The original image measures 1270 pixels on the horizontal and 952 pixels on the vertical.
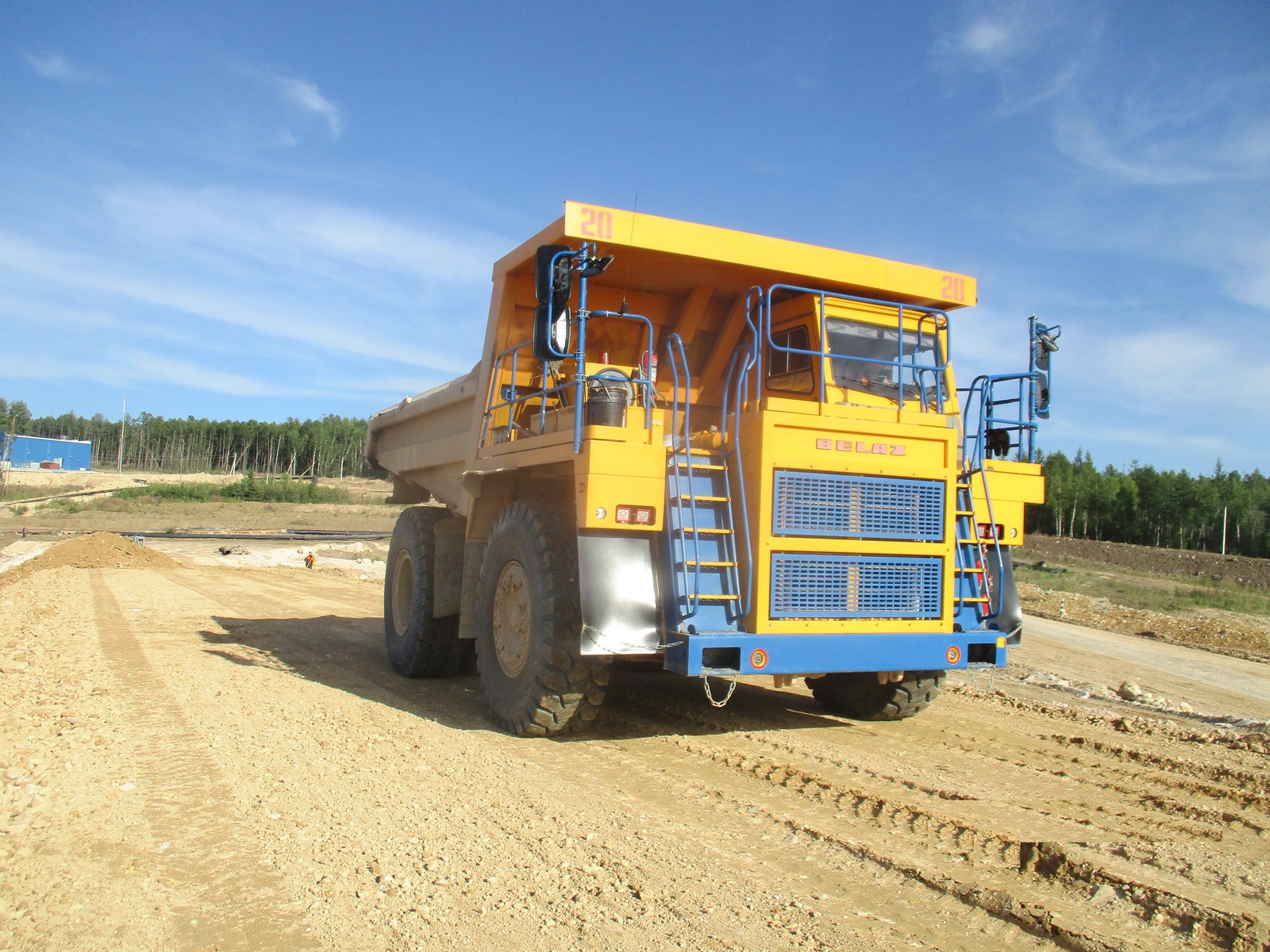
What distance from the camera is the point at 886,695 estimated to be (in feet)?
22.5

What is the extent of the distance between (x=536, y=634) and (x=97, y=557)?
17.8 meters

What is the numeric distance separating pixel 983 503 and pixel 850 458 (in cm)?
148

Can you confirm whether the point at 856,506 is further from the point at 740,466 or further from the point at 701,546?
the point at 701,546

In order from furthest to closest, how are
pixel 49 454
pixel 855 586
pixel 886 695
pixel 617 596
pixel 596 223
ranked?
1. pixel 49 454
2. pixel 886 695
3. pixel 596 223
4. pixel 855 586
5. pixel 617 596

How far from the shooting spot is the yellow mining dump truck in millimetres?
5441

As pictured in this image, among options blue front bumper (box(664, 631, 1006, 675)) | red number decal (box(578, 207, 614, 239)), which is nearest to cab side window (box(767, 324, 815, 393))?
red number decal (box(578, 207, 614, 239))

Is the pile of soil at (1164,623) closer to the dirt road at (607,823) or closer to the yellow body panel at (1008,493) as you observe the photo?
the yellow body panel at (1008,493)

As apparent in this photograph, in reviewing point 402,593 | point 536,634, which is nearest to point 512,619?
point 536,634

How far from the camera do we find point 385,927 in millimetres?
3223

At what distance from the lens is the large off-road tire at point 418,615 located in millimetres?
8383

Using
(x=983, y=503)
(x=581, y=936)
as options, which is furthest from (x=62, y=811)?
(x=983, y=503)

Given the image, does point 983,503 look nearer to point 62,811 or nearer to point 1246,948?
point 1246,948

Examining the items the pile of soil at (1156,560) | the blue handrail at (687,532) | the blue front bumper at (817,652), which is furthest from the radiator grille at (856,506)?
the pile of soil at (1156,560)

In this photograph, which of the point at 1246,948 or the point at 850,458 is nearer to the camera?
the point at 1246,948
